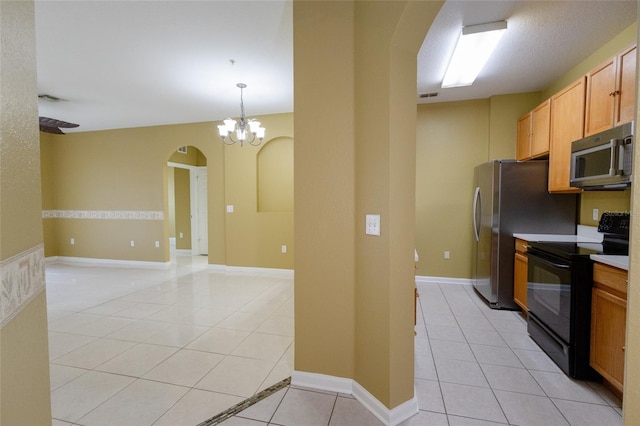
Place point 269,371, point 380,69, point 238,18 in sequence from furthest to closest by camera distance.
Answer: point 238,18 < point 269,371 < point 380,69

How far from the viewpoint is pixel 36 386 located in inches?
31.3

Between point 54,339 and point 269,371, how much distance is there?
223cm

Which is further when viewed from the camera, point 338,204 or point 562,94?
point 562,94

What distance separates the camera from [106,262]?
20.0 feet

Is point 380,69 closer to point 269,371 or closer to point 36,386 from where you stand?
point 36,386

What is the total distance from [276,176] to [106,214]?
3.96 m

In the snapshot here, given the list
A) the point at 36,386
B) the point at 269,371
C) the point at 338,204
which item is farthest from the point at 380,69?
the point at 269,371

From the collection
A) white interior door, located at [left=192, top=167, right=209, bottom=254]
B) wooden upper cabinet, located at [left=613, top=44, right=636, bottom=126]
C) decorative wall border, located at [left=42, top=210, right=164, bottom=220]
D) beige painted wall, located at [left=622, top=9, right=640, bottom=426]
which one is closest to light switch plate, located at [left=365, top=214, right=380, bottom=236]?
beige painted wall, located at [left=622, top=9, right=640, bottom=426]

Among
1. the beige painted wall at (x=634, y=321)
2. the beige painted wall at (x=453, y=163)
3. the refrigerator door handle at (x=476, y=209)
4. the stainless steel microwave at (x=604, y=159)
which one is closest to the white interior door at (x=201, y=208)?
the beige painted wall at (x=453, y=163)

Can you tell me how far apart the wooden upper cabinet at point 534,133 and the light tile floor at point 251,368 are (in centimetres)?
199

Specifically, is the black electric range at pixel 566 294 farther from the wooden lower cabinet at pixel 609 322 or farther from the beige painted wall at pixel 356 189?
the beige painted wall at pixel 356 189

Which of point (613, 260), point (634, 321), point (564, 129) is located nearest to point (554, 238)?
point (564, 129)

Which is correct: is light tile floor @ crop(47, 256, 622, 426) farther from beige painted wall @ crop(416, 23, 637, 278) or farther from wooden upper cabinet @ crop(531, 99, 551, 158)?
wooden upper cabinet @ crop(531, 99, 551, 158)

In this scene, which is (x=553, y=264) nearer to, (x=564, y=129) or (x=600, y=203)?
(x=600, y=203)
